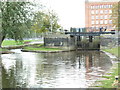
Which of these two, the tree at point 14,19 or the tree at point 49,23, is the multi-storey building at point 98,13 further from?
the tree at point 14,19

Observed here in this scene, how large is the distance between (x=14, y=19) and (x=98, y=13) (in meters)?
61.8

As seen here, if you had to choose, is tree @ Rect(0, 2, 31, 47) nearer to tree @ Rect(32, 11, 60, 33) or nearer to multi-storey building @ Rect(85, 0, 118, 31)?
tree @ Rect(32, 11, 60, 33)

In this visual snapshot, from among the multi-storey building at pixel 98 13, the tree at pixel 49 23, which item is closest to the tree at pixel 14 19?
the tree at pixel 49 23

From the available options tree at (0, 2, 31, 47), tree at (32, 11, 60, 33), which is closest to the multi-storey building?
tree at (32, 11, 60, 33)

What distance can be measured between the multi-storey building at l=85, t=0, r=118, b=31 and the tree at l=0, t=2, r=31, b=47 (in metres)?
55.7

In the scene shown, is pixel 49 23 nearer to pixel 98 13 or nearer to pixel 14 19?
pixel 98 13

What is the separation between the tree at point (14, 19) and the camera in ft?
62.5

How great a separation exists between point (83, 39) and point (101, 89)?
37.2 m

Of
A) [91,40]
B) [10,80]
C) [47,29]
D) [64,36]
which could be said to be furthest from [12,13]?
[47,29]

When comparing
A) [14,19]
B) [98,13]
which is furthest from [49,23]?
[14,19]

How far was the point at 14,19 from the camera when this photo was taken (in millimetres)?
20391

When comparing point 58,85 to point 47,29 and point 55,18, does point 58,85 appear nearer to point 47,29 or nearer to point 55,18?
point 47,29

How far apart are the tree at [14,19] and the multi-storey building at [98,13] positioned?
55.7m

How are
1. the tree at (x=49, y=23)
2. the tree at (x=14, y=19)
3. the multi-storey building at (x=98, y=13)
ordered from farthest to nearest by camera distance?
the multi-storey building at (x=98, y=13) < the tree at (x=49, y=23) < the tree at (x=14, y=19)
